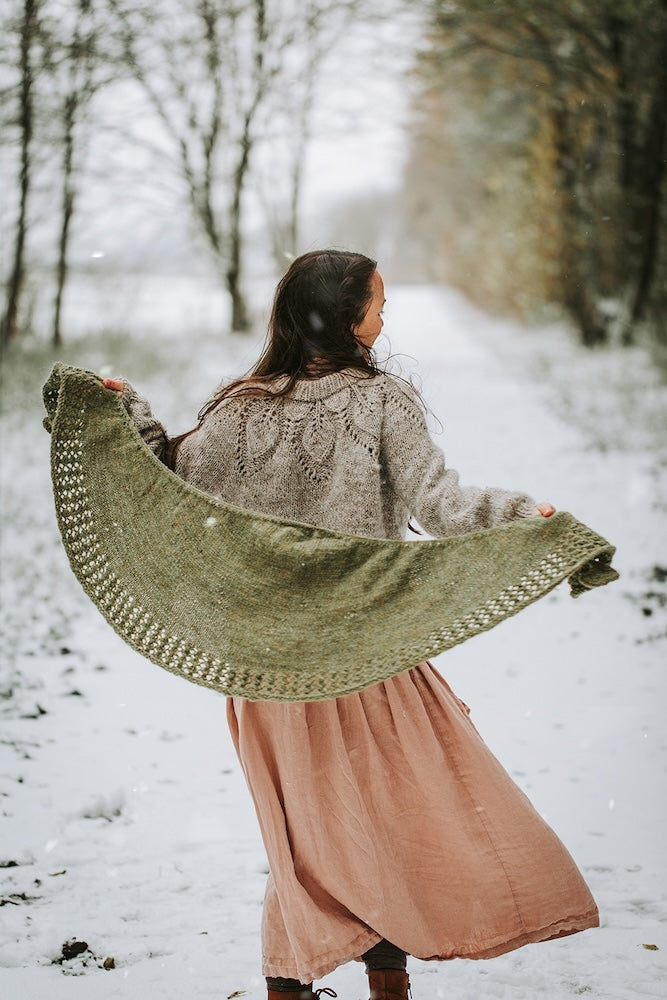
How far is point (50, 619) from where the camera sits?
616cm

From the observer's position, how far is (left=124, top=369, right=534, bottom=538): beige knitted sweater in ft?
8.30

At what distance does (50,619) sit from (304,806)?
13.5 feet

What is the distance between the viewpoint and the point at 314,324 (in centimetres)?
259

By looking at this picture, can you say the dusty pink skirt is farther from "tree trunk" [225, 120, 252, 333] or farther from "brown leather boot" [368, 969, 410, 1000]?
"tree trunk" [225, 120, 252, 333]

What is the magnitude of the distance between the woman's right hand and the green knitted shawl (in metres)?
0.35

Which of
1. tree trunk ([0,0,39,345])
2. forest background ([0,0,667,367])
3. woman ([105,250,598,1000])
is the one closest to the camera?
woman ([105,250,598,1000])

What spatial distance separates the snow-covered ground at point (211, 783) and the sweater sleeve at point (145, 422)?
31.0 inches

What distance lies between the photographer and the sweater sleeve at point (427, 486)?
2432 mm

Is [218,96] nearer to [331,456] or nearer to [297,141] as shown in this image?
[297,141]

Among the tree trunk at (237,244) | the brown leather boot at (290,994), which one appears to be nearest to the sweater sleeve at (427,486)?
the brown leather boot at (290,994)

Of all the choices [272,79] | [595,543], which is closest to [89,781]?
[595,543]

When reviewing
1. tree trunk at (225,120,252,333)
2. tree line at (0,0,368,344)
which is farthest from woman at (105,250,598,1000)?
tree trunk at (225,120,252,333)

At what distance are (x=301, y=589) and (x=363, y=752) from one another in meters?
0.47

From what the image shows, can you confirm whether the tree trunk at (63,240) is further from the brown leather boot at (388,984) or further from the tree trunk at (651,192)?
the brown leather boot at (388,984)
